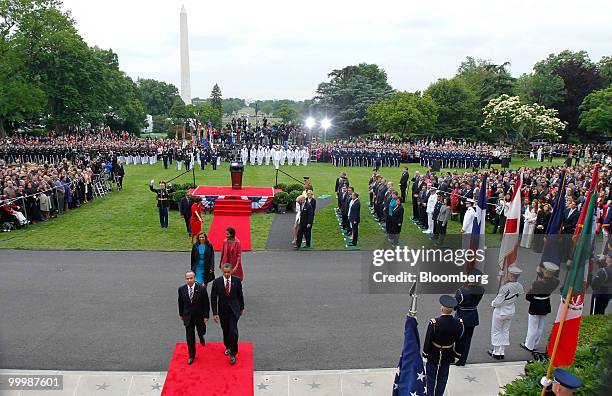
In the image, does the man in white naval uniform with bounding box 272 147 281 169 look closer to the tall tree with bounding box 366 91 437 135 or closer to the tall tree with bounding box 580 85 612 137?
the tall tree with bounding box 366 91 437 135

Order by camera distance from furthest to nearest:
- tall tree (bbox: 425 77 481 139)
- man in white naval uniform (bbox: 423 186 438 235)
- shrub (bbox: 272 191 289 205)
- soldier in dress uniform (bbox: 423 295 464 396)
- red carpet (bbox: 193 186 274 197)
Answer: tall tree (bbox: 425 77 481 139)
red carpet (bbox: 193 186 274 197)
shrub (bbox: 272 191 289 205)
man in white naval uniform (bbox: 423 186 438 235)
soldier in dress uniform (bbox: 423 295 464 396)

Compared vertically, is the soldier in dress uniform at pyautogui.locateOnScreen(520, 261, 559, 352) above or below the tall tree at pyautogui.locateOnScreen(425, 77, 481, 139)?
below

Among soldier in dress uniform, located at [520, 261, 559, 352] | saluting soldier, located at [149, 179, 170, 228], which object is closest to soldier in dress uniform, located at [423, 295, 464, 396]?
soldier in dress uniform, located at [520, 261, 559, 352]

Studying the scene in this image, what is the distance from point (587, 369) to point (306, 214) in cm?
905

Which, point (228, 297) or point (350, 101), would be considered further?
point (350, 101)

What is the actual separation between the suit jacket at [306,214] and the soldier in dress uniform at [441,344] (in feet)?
25.5

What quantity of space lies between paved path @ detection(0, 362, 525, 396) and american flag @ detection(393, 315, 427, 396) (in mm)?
989

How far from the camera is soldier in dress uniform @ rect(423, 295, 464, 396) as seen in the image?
6285mm

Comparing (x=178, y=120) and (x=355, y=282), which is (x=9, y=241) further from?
(x=178, y=120)

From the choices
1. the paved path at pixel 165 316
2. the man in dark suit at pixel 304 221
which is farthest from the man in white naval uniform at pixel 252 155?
the paved path at pixel 165 316

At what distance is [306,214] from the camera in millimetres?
14070

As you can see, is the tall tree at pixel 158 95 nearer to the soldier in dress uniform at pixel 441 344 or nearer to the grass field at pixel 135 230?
the grass field at pixel 135 230

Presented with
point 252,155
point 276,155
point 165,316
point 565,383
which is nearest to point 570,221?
point 565,383

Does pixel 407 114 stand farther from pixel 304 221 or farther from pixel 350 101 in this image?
pixel 304 221
